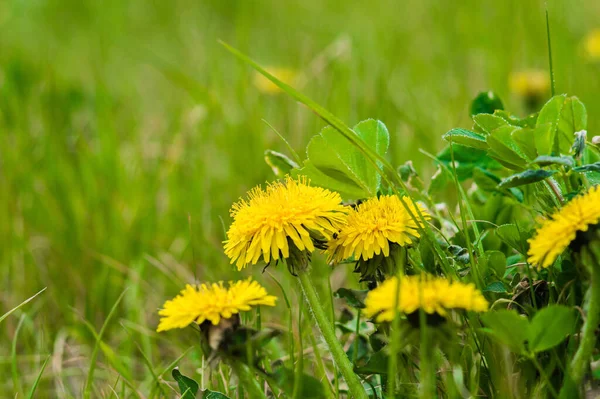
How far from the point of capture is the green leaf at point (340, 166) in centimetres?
115

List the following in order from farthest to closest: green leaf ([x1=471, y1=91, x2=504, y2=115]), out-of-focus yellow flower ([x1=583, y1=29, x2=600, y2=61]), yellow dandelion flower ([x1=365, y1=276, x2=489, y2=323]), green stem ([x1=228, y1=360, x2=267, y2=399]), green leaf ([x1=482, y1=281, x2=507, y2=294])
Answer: out-of-focus yellow flower ([x1=583, y1=29, x2=600, y2=61]) < green leaf ([x1=471, y1=91, x2=504, y2=115]) < green leaf ([x1=482, y1=281, x2=507, y2=294]) < green stem ([x1=228, y1=360, x2=267, y2=399]) < yellow dandelion flower ([x1=365, y1=276, x2=489, y2=323])

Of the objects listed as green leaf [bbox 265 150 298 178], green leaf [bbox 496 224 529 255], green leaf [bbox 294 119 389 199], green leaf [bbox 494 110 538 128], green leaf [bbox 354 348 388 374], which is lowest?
green leaf [bbox 354 348 388 374]

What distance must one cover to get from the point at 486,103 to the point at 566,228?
25.8 inches

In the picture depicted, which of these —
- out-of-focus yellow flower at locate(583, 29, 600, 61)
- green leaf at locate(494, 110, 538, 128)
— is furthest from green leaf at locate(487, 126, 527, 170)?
out-of-focus yellow flower at locate(583, 29, 600, 61)

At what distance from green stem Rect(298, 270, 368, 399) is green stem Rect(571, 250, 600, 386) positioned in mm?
275

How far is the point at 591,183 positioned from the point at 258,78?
7.56 ft

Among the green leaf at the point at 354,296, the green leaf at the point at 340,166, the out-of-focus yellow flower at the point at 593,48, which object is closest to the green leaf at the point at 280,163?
the green leaf at the point at 340,166

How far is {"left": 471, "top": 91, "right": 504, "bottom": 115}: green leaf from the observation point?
1.44 m

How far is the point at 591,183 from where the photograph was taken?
114cm

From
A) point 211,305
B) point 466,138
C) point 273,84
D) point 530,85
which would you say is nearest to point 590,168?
point 466,138

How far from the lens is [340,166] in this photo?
1164 millimetres

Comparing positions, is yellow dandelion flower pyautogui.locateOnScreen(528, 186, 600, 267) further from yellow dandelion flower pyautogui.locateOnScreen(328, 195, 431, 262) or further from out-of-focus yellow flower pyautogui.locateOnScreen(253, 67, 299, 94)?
out-of-focus yellow flower pyautogui.locateOnScreen(253, 67, 299, 94)

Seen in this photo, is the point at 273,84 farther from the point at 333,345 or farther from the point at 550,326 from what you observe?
the point at 550,326

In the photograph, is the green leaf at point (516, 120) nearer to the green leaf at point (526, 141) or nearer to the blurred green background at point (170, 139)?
the green leaf at point (526, 141)
